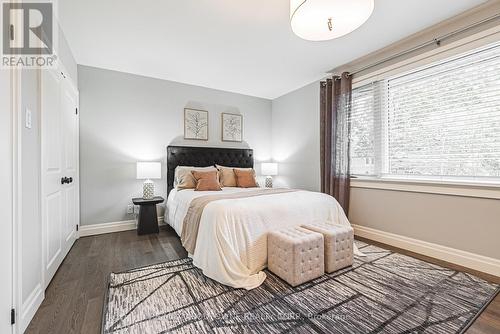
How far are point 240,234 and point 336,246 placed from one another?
952 mm

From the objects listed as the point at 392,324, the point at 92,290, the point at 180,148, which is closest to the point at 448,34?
the point at 392,324

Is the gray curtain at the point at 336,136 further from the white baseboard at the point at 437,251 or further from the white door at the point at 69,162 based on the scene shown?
the white door at the point at 69,162

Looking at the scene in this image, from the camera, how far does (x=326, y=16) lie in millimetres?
1625

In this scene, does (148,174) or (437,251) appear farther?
(148,174)

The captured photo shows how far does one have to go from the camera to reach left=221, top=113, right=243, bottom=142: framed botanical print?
4.54m

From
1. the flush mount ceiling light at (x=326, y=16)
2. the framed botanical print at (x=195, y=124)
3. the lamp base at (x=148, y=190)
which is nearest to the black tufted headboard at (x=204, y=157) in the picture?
the framed botanical print at (x=195, y=124)

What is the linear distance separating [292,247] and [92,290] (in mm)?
1762

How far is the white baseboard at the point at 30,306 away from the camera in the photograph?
1.41 m

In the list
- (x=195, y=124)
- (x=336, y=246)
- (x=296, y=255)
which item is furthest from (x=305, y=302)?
(x=195, y=124)

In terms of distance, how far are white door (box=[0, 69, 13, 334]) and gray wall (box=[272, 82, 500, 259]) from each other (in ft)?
12.0

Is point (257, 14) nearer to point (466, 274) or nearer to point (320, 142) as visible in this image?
point (320, 142)

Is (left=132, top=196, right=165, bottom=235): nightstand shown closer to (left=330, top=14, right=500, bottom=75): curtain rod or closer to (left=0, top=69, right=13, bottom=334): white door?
(left=0, top=69, right=13, bottom=334): white door

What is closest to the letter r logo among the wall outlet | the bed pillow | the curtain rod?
the wall outlet

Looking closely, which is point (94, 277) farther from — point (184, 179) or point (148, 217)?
point (184, 179)
